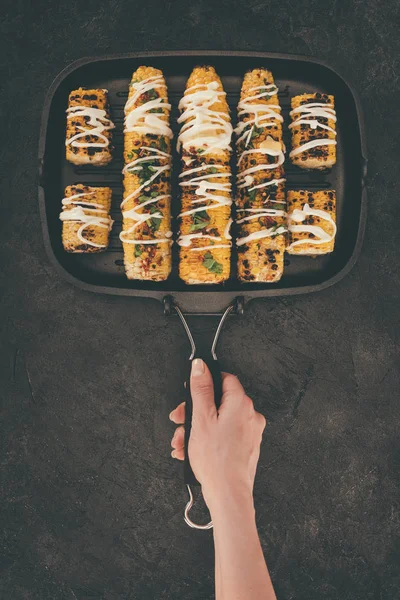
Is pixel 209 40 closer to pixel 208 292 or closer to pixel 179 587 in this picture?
pixel 208 292

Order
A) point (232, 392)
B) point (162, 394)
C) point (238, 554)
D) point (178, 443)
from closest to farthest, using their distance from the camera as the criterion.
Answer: point (238, 554) → point (232, 392) → point (178, 443) → point (162, 394)

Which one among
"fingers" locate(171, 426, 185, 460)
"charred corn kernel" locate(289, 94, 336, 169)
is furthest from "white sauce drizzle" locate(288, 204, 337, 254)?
"fingers" locate(171, 426, 185, 460)

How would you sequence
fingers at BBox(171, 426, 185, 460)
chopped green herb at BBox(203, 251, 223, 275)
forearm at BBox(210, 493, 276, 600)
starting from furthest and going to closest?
fingers at BBox(171, 426, 185, 460) → chopped green herb at BBox(203, 251, 223, 275) → forearm at BBox(210, 493, 276, 600)

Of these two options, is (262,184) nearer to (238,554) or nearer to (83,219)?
(83,219)

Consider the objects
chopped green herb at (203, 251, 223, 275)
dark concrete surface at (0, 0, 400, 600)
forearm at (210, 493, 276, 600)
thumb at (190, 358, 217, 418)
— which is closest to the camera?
forearm at (210, 493, 276, 600)

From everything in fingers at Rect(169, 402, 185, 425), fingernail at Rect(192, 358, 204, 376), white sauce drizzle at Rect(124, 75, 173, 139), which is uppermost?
white sauce drizzle at Rect(124, 75, 173, 139)

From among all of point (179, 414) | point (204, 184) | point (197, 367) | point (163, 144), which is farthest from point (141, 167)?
point (179, 414)

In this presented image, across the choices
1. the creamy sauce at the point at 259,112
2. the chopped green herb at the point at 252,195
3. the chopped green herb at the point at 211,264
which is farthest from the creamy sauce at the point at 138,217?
the creamy sauce at the point at 259,112

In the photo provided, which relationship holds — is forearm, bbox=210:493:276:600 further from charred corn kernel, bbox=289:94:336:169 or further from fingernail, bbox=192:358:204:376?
charred corn kernel, bbox=289:94:336:169
